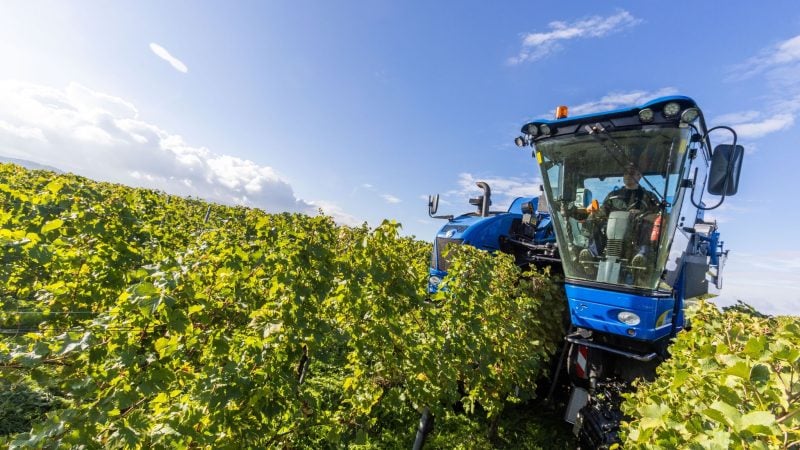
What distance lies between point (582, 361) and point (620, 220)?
1.55 metres

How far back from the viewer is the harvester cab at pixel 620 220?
140 inches

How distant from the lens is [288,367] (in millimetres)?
2145

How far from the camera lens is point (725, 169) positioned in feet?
11.4

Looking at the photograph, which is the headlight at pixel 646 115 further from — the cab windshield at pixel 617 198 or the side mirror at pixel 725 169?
the side mirror at pixel 725 169

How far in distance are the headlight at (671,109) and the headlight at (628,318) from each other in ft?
6.13

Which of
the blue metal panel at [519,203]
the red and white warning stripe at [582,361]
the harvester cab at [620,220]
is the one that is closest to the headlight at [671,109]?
the harvester cab at [620,220]

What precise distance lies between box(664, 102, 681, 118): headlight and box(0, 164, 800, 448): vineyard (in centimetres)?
174

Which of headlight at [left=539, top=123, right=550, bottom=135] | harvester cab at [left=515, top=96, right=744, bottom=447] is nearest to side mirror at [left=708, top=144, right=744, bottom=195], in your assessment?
harvester cab at [left=515, top=96, right=744, bottom=447]

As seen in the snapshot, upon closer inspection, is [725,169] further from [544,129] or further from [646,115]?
[544,129]

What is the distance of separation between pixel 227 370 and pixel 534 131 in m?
3.78

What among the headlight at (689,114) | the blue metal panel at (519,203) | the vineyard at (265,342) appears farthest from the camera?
the blue metal panel at (519,203)

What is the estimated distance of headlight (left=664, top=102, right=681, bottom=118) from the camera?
3460mm

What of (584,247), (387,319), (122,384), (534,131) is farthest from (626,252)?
(122,384)

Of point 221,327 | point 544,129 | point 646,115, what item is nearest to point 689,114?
point 646,115
